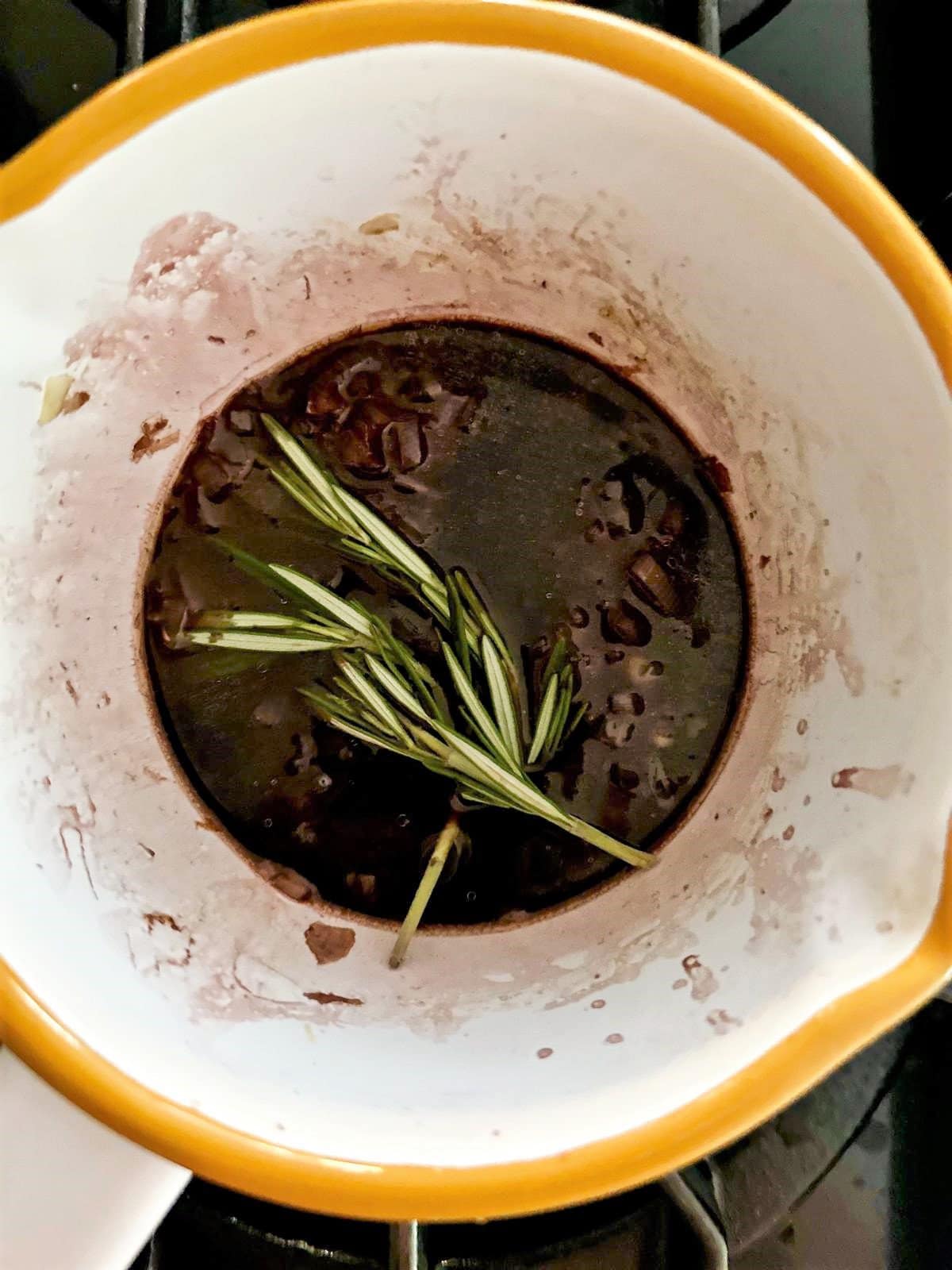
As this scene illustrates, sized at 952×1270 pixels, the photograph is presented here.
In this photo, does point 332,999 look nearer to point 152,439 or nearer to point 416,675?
point 416,675

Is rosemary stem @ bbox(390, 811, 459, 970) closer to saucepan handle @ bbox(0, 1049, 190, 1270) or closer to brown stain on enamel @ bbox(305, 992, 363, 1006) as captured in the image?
brown stain on enamel @ bbox(305, 992, 363, 1006)

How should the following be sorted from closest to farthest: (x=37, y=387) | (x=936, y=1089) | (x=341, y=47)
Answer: (x=341, y=47), (x=37, y=387), (x=936, y=1089)

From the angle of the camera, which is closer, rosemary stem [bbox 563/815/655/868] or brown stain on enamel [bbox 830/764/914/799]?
brown stain on enamel [bbox 830/764/914/799]

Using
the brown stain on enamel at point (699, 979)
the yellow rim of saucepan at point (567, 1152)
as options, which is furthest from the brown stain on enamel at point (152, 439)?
the brown stain on enamel at point (699, 979)

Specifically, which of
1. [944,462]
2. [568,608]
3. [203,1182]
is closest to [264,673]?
[568,608]

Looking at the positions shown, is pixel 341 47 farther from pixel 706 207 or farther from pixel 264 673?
pixel 264 673

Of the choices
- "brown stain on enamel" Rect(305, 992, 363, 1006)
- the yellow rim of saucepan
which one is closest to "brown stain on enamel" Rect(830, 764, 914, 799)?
the yellow rim of saucepan

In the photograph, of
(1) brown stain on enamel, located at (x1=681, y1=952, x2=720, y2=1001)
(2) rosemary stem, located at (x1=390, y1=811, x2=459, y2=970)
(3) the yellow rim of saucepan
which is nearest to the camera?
(3) the yellow rim of saucepan
